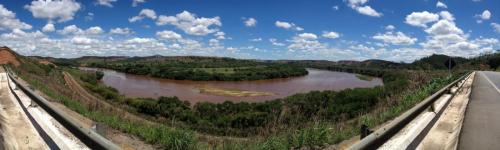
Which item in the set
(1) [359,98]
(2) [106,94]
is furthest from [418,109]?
(2) [106,94]

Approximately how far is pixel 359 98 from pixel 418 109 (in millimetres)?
47467

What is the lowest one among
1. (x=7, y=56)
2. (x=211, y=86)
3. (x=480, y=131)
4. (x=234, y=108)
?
(x=211, y=86)

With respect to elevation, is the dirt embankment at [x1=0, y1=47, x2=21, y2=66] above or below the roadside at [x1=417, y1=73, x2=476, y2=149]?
above

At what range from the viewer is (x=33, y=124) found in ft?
22.2

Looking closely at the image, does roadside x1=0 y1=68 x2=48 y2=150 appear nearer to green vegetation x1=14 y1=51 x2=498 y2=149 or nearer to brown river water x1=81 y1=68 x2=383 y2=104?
green vegetation x1=14 y1=51 x2=498 y2=149

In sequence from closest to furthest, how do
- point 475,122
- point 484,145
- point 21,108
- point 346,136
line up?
point 484,145
point 346,136
point 475,122
point 21,108

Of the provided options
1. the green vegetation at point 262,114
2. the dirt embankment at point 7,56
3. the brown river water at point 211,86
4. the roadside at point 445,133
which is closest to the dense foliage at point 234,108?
the green vegetation at point 262,114

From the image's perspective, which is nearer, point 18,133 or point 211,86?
point 18,133

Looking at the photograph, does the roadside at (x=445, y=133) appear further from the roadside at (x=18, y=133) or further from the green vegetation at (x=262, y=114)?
the roadside at (x=18, y=133)

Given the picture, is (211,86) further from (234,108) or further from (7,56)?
(234,108)

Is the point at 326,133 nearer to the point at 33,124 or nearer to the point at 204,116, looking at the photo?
the point at 33,124

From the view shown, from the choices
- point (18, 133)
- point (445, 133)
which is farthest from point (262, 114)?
point (18, 133)

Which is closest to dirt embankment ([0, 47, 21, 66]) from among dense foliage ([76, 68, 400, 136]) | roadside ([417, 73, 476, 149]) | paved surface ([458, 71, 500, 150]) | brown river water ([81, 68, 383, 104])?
dense foliage ([76, 68, 400, 136])

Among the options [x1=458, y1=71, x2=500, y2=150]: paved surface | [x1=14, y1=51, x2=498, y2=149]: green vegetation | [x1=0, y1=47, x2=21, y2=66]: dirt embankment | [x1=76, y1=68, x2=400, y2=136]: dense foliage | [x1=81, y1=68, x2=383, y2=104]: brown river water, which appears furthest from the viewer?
[x1=81, y1=68, x2=383, y2=104]: brown river water
